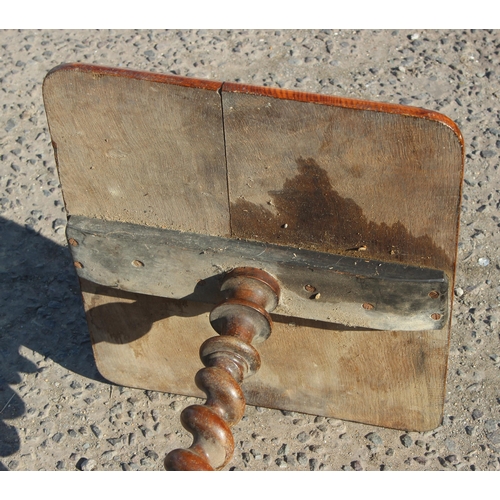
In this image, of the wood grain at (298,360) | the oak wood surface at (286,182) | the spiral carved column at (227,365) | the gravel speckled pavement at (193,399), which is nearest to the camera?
the spiral carved column at (227,365)

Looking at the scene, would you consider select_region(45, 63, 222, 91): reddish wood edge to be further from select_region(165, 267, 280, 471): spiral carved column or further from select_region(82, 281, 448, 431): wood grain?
select_region(82, 281, 448, 431): wood grain

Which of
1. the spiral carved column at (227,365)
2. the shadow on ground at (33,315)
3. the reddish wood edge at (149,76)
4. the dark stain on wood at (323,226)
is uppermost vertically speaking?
the reddish wood edge at (149,76)

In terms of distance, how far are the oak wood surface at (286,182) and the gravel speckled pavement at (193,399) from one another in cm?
21

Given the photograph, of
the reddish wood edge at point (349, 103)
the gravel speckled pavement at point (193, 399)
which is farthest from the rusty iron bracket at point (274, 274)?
the gravel speckled pavement at point (193, 399)

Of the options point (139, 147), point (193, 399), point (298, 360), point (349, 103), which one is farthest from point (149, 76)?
point (193, 399)

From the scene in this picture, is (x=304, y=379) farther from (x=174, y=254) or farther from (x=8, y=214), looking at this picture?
(x=8, y=214)

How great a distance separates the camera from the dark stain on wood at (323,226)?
199 centimetres

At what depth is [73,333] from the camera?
2.80m

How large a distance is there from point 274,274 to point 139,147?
47cm

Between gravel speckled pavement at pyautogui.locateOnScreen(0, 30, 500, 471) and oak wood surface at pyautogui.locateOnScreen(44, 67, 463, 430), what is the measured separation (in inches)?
8.4

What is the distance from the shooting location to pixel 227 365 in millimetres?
Answer: 1898

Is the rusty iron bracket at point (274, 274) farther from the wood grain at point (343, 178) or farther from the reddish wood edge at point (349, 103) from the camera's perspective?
the reddish wood edge at point (349, 103)

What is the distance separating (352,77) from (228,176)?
1.91m

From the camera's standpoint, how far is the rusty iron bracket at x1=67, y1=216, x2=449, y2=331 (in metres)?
2.00
